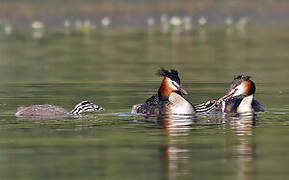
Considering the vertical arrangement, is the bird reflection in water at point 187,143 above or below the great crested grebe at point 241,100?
below

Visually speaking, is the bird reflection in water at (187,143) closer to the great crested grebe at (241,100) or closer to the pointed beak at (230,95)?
the great crested grebe at (241,100)

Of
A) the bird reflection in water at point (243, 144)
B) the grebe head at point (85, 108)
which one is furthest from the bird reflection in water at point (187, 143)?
the grebe head at point (85, 108)

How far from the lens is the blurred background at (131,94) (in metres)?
14.7

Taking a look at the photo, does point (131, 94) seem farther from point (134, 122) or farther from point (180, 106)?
point (134, 122)

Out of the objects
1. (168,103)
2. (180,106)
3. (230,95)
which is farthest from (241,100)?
(168,103)

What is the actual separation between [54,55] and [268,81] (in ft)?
48.8

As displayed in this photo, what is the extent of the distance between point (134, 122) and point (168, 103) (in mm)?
2092

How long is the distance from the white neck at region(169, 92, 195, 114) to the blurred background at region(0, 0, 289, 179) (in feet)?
2.83

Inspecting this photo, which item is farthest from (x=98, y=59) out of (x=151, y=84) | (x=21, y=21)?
(x=21, y=21)

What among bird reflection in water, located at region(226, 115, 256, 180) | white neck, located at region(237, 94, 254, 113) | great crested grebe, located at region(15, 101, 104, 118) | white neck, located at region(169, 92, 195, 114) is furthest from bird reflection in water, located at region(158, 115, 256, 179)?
great crested grebe, located at region(15, 101, 104, 118)

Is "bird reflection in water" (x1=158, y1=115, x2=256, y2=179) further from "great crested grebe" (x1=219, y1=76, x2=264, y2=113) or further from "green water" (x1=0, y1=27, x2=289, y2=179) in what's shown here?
"great crested grebe" (x1=219, y1=76, x2=264, y2=113)

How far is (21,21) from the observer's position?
222 feet

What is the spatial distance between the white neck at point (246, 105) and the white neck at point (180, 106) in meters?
1.13

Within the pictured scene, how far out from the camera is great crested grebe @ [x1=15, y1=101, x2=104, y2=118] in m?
20.7
